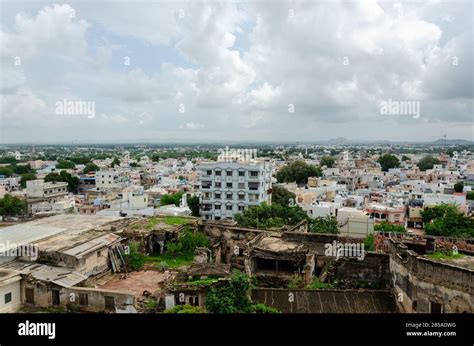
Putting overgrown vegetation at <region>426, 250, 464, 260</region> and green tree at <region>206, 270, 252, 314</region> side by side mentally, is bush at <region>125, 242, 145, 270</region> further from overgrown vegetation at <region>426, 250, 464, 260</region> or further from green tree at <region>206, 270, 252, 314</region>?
overgrown vegetation at <region>426, 250, 464, 260</region>

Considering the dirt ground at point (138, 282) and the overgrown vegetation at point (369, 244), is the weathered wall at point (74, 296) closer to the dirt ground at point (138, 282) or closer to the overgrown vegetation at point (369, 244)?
the dirt ground at point (138, 282)

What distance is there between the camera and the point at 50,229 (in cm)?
1947

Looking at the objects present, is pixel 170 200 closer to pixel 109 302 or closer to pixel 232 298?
pixel 109 302

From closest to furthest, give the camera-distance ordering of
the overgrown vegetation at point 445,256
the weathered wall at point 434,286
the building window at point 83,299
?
the weathered wall at point 434,286, the overgrown vegetation at point 445,256, the building window at point 83,299

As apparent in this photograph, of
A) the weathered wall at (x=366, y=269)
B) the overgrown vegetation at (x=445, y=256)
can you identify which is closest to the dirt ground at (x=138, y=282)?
the weathered wall at (x=366, y=269)

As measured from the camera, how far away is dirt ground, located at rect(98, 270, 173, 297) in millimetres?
16266

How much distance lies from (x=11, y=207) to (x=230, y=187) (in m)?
19.4

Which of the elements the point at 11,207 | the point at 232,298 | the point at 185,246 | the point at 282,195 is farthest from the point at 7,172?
the point at 232,298

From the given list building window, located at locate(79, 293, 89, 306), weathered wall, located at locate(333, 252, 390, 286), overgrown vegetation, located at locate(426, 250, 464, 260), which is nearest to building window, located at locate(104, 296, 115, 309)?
Answer: building window, located at locate(79, 293, 89, 306)

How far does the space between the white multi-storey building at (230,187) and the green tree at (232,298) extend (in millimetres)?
23119

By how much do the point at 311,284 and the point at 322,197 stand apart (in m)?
25.7

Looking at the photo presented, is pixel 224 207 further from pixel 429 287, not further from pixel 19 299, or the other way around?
pixel 429 287

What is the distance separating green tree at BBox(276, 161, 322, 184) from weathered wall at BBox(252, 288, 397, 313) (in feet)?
148

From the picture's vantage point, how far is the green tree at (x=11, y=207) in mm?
34250
